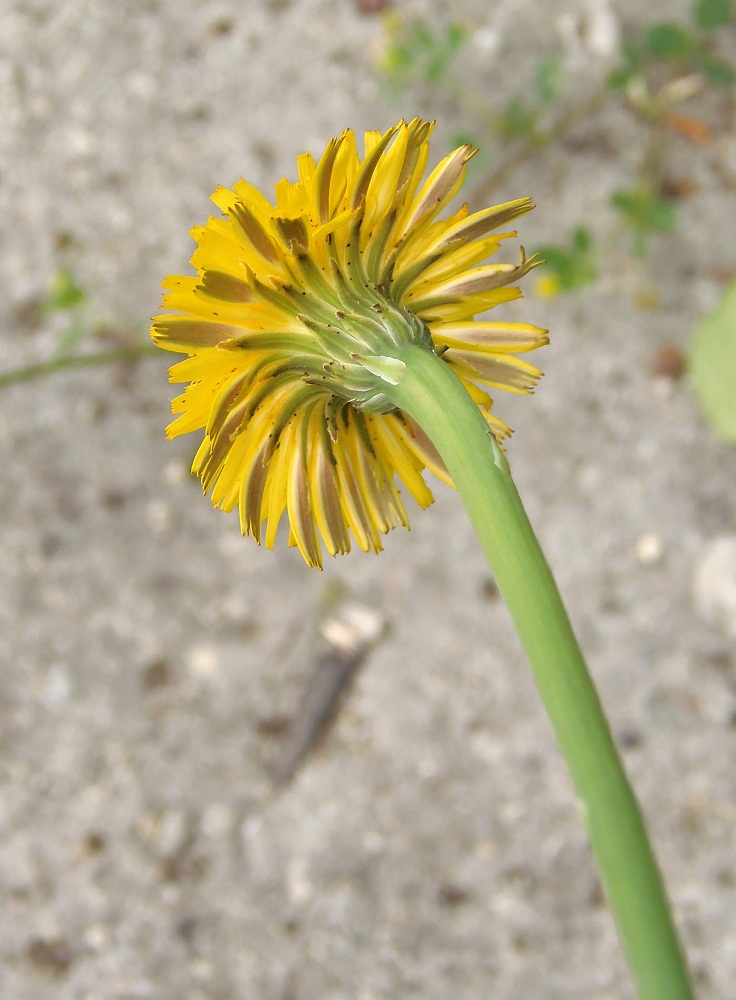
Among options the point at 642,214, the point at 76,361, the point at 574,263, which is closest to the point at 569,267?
the point at 574,263

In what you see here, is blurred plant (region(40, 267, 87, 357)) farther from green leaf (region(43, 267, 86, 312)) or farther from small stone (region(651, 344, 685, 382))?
small stone (region(651, 344, 685, 382))

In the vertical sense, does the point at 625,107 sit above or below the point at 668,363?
above

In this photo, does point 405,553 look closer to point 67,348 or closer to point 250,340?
point 67,348

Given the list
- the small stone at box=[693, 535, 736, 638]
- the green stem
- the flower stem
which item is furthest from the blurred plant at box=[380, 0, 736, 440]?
the flower stem

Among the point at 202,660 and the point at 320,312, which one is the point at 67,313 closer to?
the point at 202,660

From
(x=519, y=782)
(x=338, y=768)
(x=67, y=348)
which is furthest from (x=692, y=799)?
(x=67, y=348)

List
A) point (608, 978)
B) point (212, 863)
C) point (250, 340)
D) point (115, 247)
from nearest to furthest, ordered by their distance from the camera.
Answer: point (250, 340) → point (608, 978) → point (212, 863) → point (115, 247)

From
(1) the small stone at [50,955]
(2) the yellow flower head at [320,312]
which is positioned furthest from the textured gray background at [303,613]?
(2) the yellow flower head at [320,312]
